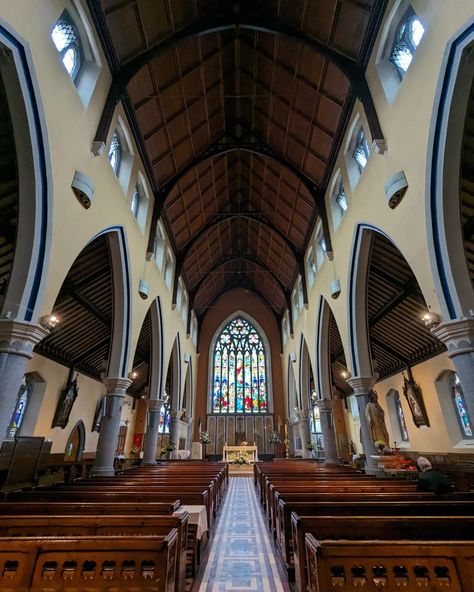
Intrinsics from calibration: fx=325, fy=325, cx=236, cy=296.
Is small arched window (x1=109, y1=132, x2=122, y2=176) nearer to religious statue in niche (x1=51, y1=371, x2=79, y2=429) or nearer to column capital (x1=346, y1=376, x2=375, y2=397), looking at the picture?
column capital (x1=346, y1=376, x2=375, y2=397)

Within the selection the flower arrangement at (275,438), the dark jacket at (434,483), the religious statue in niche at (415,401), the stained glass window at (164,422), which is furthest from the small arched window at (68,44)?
the flower arrangement at (275,438)

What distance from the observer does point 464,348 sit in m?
4.39

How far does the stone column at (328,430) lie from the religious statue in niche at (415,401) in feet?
10.8

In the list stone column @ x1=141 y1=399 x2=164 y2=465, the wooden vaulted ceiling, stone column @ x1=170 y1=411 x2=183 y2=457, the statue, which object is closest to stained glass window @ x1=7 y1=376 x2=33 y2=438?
stone column @ x1=141 y1=399 x2=164 y2=465

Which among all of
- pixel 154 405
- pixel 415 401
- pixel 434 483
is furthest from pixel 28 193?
pixel 415 401

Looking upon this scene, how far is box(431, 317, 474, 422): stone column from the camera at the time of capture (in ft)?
14.1

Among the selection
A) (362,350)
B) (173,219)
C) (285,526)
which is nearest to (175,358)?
(173,219)

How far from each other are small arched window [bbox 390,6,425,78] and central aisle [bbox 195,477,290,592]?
7.78 metres

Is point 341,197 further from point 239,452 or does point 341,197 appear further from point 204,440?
point 204,440

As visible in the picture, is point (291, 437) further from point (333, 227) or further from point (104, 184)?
point (104, 184)

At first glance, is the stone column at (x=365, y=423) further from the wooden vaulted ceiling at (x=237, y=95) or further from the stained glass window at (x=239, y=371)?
the stained glass window at (x=239, y=371)

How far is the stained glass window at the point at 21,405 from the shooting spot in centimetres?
1020

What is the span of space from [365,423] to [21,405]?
Result: 34.4ft

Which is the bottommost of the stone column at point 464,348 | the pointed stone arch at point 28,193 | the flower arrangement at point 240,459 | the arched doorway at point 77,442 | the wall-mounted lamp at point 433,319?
the flower arrangement at point 240,459
